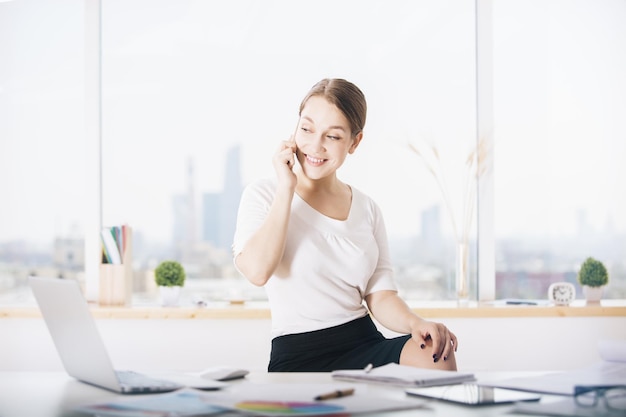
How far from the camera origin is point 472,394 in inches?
58.7

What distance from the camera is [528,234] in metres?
4.08

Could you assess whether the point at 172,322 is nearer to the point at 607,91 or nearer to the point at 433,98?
the point at 433,98

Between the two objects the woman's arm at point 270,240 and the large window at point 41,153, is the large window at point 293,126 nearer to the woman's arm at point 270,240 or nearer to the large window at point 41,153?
the large window at point 41,153

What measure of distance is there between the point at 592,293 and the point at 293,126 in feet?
5.22

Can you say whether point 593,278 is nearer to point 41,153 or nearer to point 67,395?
point 41,153

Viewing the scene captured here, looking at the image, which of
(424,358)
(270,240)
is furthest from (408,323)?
(270,240)

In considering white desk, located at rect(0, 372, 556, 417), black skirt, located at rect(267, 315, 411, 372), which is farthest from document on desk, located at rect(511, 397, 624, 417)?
black skirt, located at rect(267, 315, 411, 372)

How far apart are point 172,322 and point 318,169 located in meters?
1.47

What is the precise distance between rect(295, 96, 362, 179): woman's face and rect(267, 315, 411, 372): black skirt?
473mm

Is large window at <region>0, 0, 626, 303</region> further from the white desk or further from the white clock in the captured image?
the white desk

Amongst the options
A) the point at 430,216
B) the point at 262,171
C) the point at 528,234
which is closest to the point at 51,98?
the point at 262,171

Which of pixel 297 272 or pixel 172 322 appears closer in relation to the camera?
pixel 297 272

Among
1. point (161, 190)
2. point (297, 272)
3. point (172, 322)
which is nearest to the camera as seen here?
point (297, 272)

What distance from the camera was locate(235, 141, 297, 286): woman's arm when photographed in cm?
231
